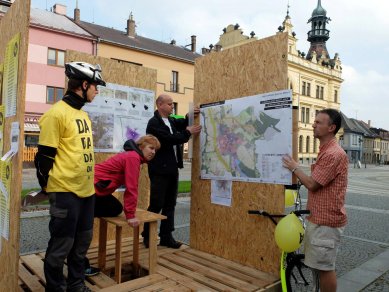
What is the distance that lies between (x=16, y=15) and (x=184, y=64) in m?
33.6

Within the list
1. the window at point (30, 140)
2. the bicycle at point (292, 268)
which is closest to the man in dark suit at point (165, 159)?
the bicycle at point (292, 268)

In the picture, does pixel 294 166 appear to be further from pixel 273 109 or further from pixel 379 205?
pixel 379 205

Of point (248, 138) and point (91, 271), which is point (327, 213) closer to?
point (248, 138)

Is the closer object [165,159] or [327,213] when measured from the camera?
[327,213]

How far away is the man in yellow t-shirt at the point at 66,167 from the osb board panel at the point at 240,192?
1954mm

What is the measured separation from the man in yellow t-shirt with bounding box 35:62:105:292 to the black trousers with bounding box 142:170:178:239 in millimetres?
1569

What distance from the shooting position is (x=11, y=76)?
3.12 m

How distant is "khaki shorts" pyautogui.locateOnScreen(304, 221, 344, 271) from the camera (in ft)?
9.89

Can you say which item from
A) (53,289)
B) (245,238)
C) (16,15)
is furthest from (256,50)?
(53,289)

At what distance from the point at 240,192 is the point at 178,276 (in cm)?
128

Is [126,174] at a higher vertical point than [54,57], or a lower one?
lower

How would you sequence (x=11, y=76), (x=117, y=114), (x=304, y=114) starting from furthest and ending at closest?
(x=304, y=114), (x=117, y=114), (x=11, y=76)

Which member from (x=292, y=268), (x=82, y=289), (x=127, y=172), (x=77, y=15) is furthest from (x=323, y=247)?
(x=77, y=15)

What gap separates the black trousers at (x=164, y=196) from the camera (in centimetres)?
479
